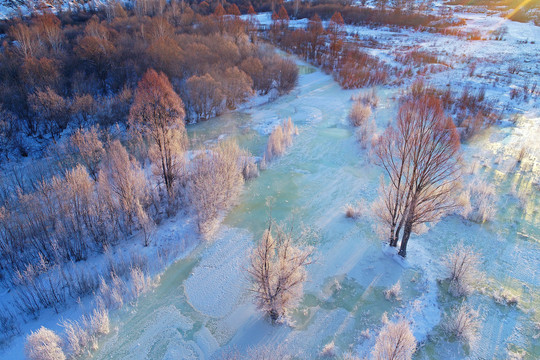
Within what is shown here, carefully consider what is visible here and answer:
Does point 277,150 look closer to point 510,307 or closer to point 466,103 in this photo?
point 510,307

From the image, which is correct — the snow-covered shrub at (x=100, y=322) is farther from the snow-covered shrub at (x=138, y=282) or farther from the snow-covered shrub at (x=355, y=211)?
the snow-covered shrub at (x=355, y=211)

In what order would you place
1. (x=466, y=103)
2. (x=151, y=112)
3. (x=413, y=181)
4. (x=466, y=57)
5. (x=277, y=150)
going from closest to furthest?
(x=413, y=181), (x=151, y=112), (x=277, y=150), (x=466, y=103), (x=466, y=57)

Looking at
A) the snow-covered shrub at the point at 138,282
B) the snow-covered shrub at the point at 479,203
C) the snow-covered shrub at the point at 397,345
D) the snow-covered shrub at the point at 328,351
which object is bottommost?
the snow-covered shrub at the point at 328,351

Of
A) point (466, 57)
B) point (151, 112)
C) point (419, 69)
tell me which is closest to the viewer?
point (151, 112)

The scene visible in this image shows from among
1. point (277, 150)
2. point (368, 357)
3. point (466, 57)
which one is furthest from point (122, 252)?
point (466, 57)

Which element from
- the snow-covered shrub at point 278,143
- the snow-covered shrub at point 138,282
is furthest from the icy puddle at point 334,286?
the snow-covered shrub at point 278,143

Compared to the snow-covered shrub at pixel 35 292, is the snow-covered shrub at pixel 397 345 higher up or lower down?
higher up
